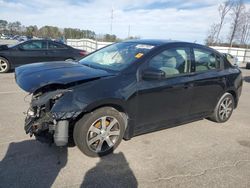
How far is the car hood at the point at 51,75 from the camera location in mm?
3439

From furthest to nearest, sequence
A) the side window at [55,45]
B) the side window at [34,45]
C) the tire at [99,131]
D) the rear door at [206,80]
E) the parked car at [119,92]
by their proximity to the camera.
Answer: the side window at [55,45]
the side window at [34,45]
the rear door at [206,80]
the tire at [99,131]
the parked car at [119,92]

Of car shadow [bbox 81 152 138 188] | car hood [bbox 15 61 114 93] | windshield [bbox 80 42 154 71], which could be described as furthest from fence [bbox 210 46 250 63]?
car shadow [bbox 81 152 138 188]

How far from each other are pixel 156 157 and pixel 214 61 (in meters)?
2.45

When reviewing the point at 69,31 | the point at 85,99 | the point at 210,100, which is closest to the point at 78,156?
the point at 85,99

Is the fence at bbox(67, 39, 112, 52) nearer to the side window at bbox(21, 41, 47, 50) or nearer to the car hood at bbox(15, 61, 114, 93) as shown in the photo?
the side window at bbox(21, 41, 47, 50)

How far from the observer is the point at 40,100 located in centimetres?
345

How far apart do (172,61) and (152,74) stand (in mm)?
723

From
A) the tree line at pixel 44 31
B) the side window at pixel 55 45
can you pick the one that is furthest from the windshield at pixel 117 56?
the tree line at pixel 44 31

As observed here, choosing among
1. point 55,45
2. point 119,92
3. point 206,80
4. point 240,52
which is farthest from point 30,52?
point 240,52

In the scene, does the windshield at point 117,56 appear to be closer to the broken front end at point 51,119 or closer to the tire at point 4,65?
the broken front end at point 51,119

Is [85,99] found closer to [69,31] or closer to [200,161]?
[200,161]

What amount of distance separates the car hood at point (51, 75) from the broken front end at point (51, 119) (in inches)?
6.3

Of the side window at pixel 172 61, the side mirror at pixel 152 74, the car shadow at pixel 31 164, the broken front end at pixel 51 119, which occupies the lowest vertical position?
the car shadow at pixel 31 164

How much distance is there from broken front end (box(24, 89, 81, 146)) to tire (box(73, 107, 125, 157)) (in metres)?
0.19
